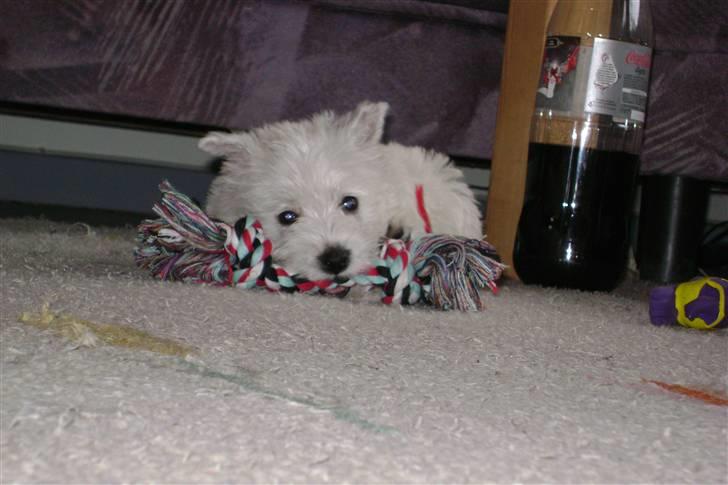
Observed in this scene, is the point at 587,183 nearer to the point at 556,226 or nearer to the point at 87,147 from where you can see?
the point at 556,226

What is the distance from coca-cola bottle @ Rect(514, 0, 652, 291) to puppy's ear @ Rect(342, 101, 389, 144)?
1.52 ft

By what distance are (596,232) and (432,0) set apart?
0.79m

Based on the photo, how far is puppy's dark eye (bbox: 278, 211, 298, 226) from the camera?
185 centimetres

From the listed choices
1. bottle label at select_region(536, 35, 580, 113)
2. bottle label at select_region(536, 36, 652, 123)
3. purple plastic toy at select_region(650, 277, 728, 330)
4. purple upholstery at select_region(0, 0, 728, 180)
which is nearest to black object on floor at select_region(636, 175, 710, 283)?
purple upholstery at select_region(0, 0, 728, 180)

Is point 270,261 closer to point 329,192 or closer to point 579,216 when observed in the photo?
point 329,192

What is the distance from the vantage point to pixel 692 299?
1590 mm

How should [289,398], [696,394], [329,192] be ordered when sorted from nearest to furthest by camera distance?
[289,398] < [696,394] < [329,192]

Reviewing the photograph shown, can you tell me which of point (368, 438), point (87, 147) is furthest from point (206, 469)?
point (87, 147)

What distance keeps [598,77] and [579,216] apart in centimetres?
35

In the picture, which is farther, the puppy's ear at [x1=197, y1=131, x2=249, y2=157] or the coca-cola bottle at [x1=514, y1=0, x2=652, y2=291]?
the coca-cola bottle at [x1=514, y1=0, x2=652, y2=291]

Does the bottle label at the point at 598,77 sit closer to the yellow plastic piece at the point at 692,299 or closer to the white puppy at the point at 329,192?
the white puppy at the point at 329,192

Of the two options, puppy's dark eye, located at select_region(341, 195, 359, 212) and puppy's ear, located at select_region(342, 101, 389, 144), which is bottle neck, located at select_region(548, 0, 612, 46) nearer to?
puppy's ear, located at select_region(342, 101, 389, 144)

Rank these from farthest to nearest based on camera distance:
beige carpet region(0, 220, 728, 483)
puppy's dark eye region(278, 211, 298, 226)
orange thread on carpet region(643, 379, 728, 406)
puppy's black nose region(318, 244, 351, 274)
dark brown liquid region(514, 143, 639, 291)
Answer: dark brown liquid region(514, 143, 639, 291)
puppy's dark eye region(278, 211, 298, 226)
puppy's black nose region(318, 244, 351, 274)
orange thread on carpet region(643, 379, 728, 406)
beige carpet region(0, 220, 728, 483)

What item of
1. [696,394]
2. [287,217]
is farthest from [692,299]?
[287,217]
